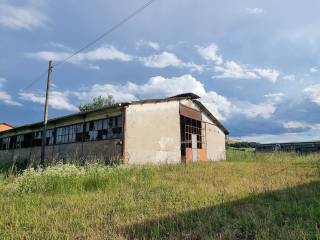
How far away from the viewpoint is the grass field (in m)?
5.85

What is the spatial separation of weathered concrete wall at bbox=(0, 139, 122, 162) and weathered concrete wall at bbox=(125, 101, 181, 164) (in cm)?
93

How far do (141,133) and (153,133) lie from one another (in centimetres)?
109

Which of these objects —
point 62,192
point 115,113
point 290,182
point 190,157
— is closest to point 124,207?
point 62,192

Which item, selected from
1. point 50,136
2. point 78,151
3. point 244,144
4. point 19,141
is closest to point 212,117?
point 78,151

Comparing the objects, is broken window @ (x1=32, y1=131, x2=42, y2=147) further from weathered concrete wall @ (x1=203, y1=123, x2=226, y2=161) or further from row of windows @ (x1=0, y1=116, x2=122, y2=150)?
weathered concrete wall @ (x1=203, y1=123, x2=226, y2=161)

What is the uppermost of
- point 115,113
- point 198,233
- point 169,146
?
point 115,113

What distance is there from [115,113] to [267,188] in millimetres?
12163

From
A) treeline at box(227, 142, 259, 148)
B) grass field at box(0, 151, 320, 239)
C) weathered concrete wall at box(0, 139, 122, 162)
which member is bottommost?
grass field at box(0, 151, 320, 239)

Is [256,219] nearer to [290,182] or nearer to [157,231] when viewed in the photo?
[157,231]

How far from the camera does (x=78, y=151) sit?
895 inches

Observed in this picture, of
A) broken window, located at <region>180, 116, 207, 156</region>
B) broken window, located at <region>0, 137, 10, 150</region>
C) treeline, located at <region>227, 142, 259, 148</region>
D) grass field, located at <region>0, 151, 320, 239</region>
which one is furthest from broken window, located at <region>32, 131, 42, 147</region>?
treeline, located at <region>227, 142, 259, 148</region>

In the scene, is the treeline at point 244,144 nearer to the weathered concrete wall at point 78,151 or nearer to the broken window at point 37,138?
the broken window at point 37,138

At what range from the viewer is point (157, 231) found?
5863mm

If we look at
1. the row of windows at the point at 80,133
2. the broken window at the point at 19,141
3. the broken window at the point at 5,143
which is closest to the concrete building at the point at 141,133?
the row of windows at the point at 80,133
